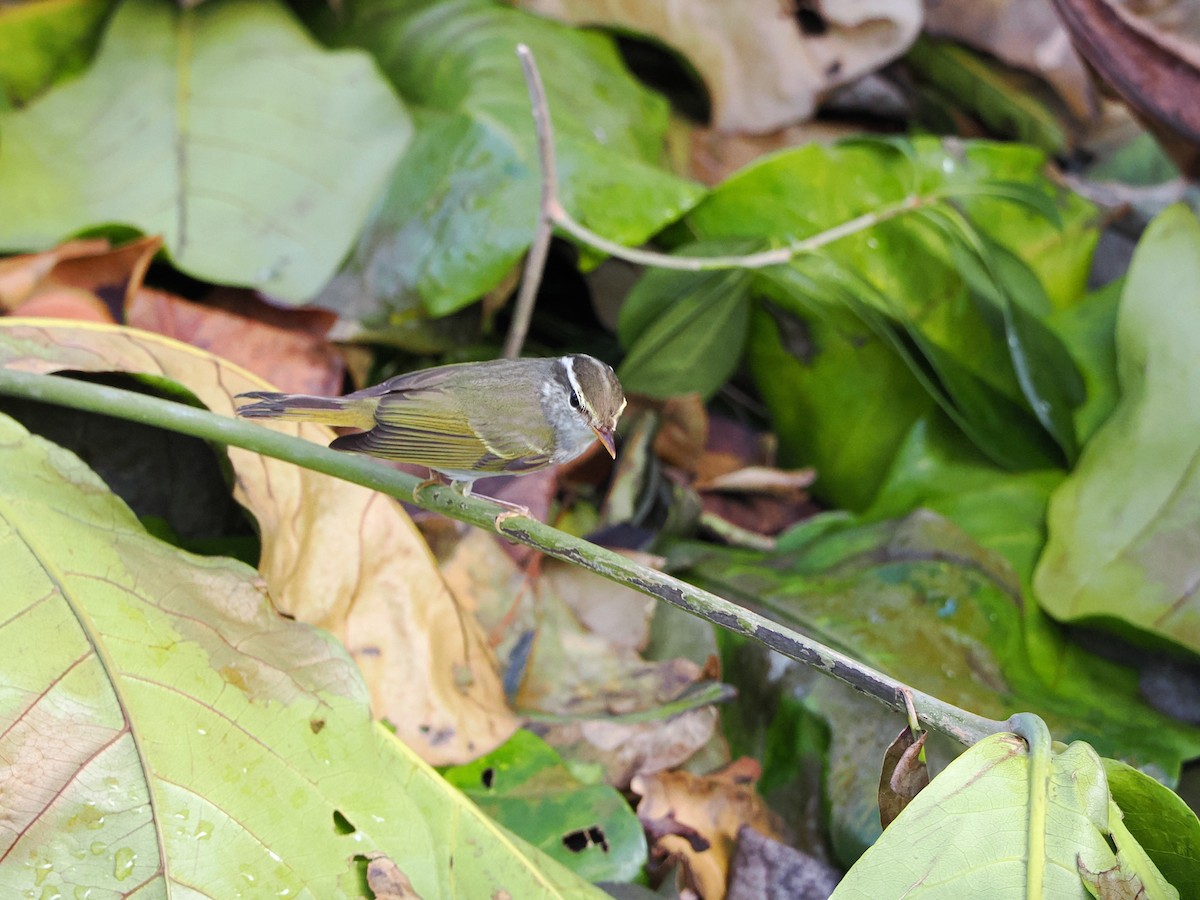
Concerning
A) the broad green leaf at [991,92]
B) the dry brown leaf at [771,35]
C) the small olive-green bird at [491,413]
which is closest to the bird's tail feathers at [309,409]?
the small olive-green bird at [491,413]

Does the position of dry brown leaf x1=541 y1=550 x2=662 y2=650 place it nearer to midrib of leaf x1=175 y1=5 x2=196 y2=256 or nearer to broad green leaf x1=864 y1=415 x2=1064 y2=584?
broad green leaf x1=864 y1=415 x2=1064 y2=584

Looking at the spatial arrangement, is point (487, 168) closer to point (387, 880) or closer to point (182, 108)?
point (182, 108)

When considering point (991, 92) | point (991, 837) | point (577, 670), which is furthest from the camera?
point (991, 92)

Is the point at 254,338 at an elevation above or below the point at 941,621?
above

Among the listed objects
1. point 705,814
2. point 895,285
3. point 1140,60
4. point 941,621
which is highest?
point 1140,60

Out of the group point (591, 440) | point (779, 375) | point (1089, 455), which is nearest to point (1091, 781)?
point (591, 440)

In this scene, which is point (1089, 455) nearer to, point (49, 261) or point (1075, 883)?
point (1075, 883)

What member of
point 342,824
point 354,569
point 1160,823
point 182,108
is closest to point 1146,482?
point 1160,823
